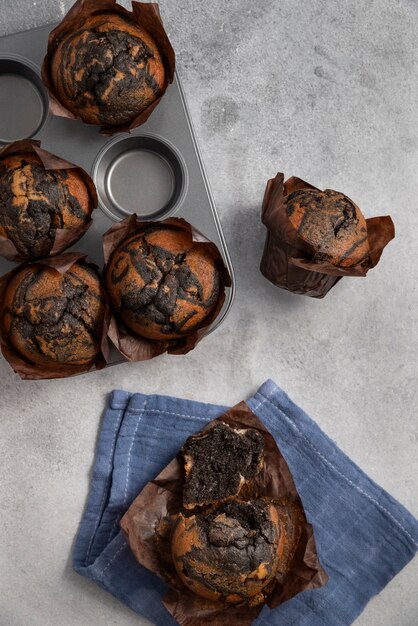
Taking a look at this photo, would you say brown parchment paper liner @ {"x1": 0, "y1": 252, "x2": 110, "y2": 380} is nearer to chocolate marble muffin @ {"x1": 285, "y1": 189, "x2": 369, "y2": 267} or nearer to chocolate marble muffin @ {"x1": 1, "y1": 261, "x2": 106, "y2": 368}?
chocolate marble muffin @ {"x1": 1, "y1": 261, "x2": 106, "y2": 368}

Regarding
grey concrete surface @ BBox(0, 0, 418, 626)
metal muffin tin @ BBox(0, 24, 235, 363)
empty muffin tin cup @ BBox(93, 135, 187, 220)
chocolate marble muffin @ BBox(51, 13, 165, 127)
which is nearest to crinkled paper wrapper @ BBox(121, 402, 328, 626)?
grey concrete surface @ BBox(0, 0, 418, 626)

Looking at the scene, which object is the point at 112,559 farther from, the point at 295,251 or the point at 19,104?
the point at 19,104

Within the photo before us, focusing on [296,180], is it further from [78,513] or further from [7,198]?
[78,513]

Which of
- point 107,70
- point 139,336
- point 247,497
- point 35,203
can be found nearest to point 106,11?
point 107,70

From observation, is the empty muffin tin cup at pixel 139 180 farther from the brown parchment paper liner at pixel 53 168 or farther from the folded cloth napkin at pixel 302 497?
the folded cloth napkin at pixel 302 497

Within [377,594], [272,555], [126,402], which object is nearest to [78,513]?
[126,402]
